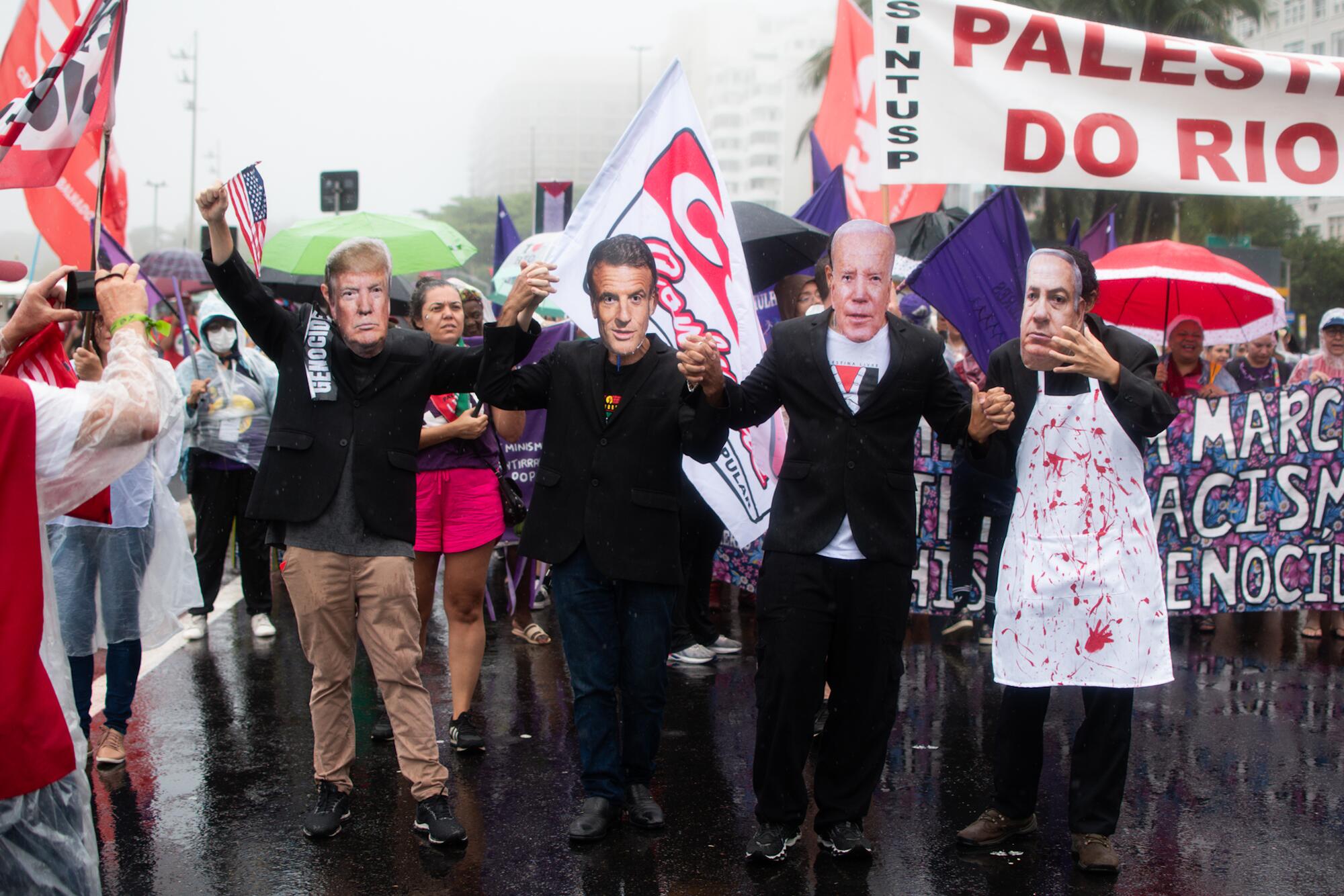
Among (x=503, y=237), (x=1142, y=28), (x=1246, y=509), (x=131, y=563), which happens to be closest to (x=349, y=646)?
(x=131, y=563)

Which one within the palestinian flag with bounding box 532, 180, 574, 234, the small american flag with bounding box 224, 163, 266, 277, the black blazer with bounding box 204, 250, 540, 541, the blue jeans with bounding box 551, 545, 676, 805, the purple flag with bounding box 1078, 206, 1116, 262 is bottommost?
the blue jeans with bounding box 551, 545, 676, 805

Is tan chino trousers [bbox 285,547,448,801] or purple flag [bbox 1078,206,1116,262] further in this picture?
purple flag [bbox 1078,206,1116,262]

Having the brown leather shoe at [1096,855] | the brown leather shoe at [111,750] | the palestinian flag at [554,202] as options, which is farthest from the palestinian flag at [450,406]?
the palestinian flag at [554,202]

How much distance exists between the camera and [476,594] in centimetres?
546

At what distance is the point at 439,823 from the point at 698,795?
105 cm

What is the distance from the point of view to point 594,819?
4379mm

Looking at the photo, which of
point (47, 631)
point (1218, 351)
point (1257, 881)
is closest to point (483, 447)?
point (47, 631)

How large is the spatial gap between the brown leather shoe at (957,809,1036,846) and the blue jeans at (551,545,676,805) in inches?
44.2

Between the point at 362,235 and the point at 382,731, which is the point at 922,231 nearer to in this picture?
the point at 362,235

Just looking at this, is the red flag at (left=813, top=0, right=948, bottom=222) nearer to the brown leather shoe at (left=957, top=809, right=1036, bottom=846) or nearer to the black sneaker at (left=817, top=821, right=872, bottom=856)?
the brown leather shoe at (left=957, top=809, right=1036, bottom=846)

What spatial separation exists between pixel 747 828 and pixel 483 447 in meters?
2.13

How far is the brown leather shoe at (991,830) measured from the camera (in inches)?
169

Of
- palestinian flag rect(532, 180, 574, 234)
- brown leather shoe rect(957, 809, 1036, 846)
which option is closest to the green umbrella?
palestinian flag rect(532, 180, 574, 234)

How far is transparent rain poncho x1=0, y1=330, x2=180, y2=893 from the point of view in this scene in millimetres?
2541
